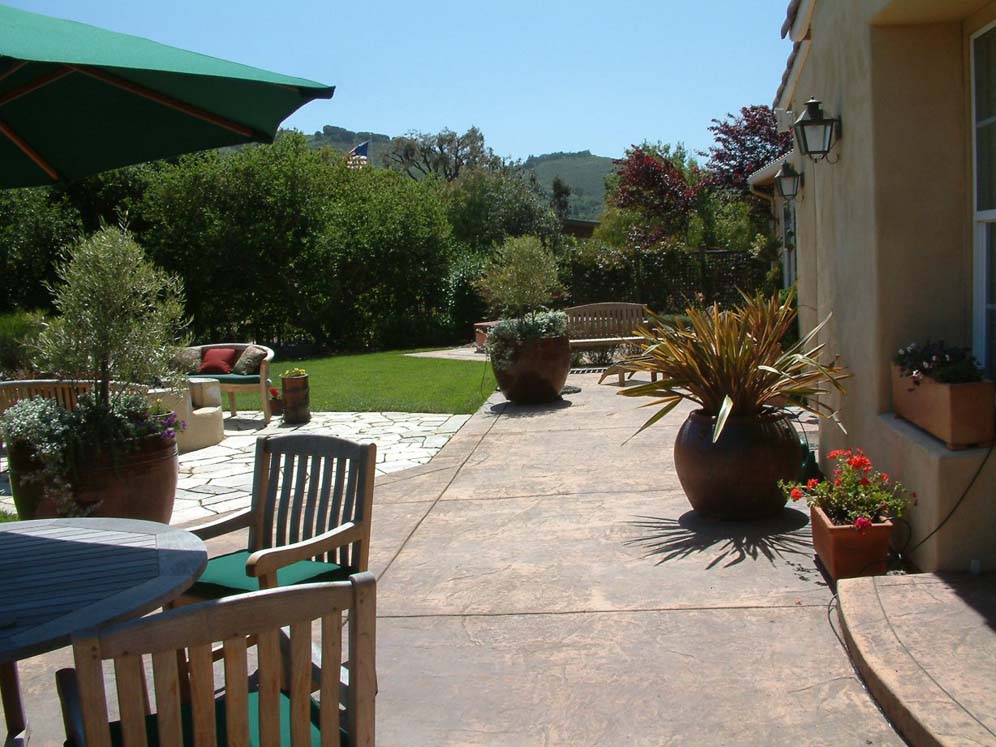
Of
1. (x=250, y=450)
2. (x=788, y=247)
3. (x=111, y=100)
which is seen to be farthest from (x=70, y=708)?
A: (x=788, y=247)

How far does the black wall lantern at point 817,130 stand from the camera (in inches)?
210

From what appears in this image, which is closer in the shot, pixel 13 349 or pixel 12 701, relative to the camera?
pixel 12 701

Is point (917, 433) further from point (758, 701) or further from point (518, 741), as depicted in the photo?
point (518, 741)

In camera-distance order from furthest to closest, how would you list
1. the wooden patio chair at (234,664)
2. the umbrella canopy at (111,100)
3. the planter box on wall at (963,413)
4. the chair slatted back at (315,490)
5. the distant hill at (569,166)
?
the distant hill at (569,166), the planter box on wall at (963,413), the chair slatted back at (315,490), the umbrella canopy at (111,100), the wooden patio chair at (234,664)

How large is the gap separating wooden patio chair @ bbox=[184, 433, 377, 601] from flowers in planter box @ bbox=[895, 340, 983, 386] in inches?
97.4

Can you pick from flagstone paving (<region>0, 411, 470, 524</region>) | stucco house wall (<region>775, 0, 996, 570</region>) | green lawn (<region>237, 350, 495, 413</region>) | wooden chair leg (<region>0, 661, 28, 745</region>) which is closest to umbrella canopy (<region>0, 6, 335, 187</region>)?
wooden chair leg (<region>0, 661, 28, 745</region>)

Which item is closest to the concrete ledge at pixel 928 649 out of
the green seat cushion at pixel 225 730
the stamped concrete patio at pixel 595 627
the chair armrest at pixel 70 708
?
the stamped concrete patio at pixel 595 627

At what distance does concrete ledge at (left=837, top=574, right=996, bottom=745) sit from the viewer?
2828 mm

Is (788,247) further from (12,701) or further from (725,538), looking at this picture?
(12,701)

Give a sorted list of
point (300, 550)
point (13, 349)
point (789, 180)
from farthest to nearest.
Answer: point (13, 349) < point (789, 180) < point (300, 550)

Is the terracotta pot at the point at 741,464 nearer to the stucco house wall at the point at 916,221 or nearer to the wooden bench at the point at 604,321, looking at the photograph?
the stucco house wall at the point at 916,221

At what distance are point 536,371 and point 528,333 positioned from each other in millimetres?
423

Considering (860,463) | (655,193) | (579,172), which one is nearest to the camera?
(860,463)

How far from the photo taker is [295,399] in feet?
33.6
